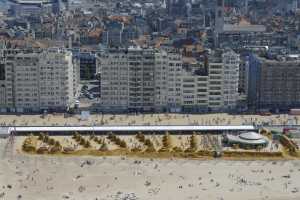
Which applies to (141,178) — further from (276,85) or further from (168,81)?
(276,85)

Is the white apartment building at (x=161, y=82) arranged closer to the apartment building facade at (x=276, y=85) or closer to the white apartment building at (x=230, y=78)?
the white apartment building at (x=230, y=78)

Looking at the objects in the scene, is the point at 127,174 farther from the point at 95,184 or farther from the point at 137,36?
the point at 137,36

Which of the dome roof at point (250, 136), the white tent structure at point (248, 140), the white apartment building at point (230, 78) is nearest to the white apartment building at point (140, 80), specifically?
the white apartment building at point (230, 78)

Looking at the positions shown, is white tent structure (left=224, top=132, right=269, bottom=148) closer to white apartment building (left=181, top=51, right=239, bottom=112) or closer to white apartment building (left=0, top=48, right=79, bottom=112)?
white apartment building (left=181, top=51, right=239, bottom=112)

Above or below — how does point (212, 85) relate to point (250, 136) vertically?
above

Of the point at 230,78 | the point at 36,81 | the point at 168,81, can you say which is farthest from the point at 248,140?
the point at 36,81

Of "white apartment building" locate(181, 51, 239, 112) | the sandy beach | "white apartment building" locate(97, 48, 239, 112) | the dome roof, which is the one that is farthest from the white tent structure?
"white apartment building" locate(97, 48, 239, 112)
